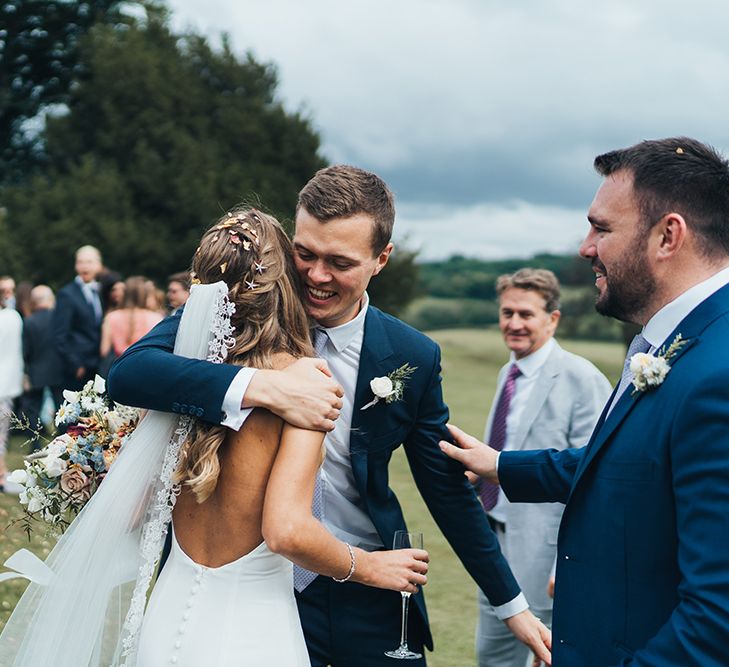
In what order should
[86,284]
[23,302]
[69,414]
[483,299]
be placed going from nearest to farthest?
[69,414] < [86,284] < [23,302] < [483,299]

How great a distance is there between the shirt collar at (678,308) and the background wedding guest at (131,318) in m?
8.77

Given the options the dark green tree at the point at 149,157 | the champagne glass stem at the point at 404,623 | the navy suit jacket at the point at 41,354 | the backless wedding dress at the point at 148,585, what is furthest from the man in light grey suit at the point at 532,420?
the dark green tree at the point at 149,157

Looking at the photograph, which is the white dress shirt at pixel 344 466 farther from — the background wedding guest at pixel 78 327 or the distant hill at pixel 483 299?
the distant hill at pixel 483 299

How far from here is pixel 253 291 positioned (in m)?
2.84

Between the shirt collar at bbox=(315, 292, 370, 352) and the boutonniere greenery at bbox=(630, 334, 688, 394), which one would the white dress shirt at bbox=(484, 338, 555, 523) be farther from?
the boutonniere greenery at bbox=(630, 334, 688, 394)

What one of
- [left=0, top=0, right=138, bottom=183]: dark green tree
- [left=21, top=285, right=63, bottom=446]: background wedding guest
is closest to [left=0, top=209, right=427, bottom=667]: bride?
[left=21, top=285, right=63, bottom=446]: background wedding guest

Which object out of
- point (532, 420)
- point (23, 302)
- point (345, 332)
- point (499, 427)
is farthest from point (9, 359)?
point (345, 332)

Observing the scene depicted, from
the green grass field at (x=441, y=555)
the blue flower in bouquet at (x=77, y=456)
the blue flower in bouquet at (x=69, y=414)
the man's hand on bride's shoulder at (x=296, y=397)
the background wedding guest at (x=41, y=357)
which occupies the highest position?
the man's hand on bride's shoulder at (x=296, y=397)

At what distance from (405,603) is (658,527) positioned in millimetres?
1303

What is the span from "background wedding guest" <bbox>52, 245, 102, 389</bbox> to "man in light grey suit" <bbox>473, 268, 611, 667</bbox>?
7.67 metres

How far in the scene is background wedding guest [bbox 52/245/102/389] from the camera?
11.9m

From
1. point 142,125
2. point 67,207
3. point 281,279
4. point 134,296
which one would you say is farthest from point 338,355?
point 142,125

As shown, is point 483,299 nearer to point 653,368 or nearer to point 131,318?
point 131,318

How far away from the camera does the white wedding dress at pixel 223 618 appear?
274 cm
